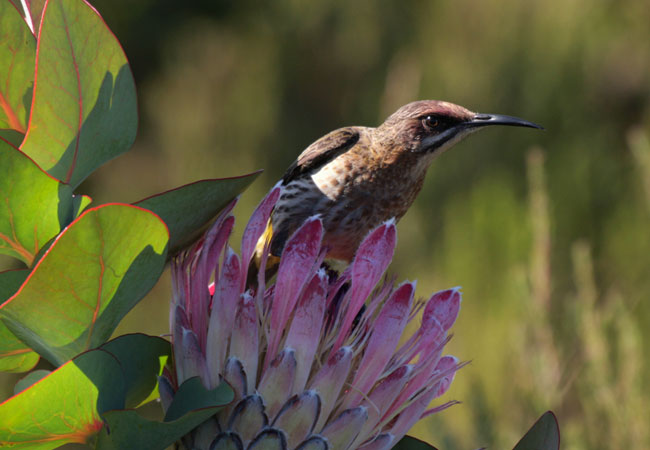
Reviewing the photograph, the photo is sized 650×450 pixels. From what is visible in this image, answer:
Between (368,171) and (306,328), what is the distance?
79 cm

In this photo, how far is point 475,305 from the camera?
2664mm

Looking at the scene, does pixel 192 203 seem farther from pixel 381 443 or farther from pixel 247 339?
pixel 381 443

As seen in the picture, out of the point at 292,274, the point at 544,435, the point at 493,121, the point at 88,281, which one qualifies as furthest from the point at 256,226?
the point at 493,121

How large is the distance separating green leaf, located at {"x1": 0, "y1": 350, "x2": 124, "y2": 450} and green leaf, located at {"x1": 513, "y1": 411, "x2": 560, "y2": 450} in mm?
307

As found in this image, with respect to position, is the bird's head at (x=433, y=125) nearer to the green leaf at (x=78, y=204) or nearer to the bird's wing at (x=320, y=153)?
the bird's wing at (x=320, y=153)

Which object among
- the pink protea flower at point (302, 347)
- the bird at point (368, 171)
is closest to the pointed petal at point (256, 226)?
the pink protea flower at point (302, 347)

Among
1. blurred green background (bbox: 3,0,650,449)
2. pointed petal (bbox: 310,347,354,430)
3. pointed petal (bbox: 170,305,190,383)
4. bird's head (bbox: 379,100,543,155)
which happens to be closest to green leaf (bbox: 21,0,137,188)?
pointed petal (bbox: 170,305,190,383)

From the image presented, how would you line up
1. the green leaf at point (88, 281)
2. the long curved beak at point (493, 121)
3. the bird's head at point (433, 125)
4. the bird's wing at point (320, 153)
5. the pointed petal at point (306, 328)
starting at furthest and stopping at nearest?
the bird's wing at point (320, 153) < the bird's head at point (433, 125) < the long curved beak at point (493, 121) < the pointed petal at point (306, 328) < the green leaf at point (88, 281)

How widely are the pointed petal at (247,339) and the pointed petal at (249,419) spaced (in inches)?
→ 0.4

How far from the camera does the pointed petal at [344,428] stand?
21.3 inches

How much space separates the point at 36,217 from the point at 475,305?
232cm

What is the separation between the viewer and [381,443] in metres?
0.57

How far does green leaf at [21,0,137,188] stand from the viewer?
511mm

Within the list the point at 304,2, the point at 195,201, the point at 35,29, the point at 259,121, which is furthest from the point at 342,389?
the point at 304,2
